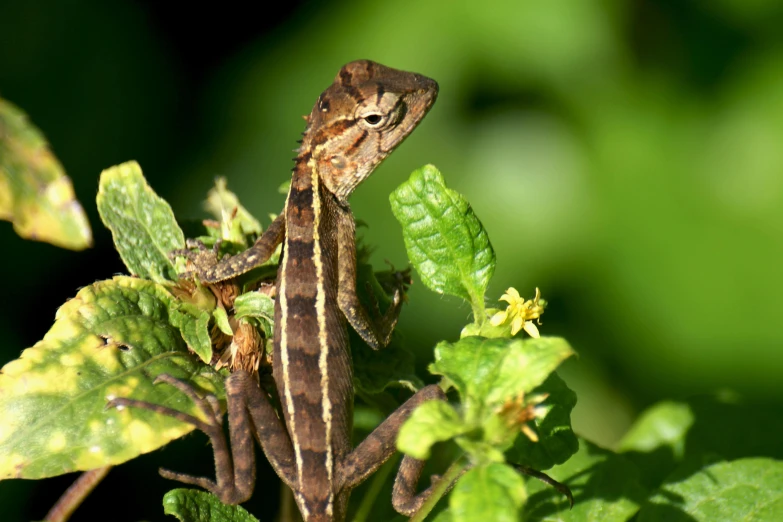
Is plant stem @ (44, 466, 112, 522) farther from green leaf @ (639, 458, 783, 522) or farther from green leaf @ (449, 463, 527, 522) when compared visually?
green leaf @ (639, 458, 783, 522)

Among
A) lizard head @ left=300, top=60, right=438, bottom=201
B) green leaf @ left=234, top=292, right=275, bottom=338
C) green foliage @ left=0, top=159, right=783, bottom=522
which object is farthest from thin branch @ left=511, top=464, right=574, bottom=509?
lizard head @ left=300, top=60, right=438, bottom=201

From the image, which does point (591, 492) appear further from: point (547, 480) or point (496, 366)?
point (496, 366)

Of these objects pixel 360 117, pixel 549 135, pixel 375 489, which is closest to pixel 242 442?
pixel 375 489

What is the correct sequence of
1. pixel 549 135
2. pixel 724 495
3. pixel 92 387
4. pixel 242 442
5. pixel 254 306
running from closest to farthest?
1. pixel 92 387
2. pixel 724 495
3. pixel 254 306
4. pixel 242 442
5. pixel 549 135

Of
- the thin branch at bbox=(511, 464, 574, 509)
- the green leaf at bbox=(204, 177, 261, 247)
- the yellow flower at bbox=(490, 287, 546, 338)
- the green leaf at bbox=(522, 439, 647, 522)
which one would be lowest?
the green leaf at bbox=(522, 439, 647, 522)

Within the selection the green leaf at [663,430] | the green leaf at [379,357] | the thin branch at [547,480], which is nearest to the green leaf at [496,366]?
the thin branch at [547,480]

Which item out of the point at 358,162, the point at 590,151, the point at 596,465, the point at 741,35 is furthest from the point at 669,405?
the point at 741,35
